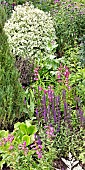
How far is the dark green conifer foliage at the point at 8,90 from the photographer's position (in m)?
4.49

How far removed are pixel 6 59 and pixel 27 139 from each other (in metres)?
0.97

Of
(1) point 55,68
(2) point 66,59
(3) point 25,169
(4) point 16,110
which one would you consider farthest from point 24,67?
(3) point 25,169

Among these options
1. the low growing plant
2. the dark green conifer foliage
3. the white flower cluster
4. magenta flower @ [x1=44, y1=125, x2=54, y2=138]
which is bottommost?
the low growing plant

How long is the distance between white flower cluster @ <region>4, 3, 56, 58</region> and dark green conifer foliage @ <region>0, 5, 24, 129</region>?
72.9 inches

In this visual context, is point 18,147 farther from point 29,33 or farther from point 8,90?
point 29,33

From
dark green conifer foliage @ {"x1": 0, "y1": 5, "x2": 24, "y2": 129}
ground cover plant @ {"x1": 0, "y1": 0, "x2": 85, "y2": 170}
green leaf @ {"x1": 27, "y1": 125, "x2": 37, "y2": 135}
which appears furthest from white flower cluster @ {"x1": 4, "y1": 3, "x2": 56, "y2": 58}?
green leaf @ {"x1": 27, "y1": 125, "x2": 37, "y2": 135}

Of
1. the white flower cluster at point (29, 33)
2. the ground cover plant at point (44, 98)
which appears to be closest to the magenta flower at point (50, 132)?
the ground cover plant at point (44, 98)

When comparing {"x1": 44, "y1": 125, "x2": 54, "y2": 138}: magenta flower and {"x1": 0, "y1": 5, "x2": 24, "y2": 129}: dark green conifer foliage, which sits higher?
{"x1": 0, "y1": 5, "x2": 24, "y2": 129}: dark green conifer foliage

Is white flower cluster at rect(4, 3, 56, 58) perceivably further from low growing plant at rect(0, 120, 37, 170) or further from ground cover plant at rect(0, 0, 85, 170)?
low growing plant at rect(0, 120, 37, 170)

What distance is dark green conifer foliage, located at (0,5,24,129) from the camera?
14.7 feet

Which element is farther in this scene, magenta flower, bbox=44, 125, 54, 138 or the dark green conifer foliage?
the dark green conifer foliage

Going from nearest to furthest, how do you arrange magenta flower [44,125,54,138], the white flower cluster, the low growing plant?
the low growing plant < magenta flower [44,125,54,138] < the white flower cluster

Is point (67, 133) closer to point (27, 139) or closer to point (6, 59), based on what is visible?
point (27, 139)

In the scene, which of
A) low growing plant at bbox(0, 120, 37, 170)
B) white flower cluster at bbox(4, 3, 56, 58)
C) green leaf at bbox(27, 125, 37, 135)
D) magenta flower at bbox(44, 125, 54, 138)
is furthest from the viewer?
white flower cluster at bbox(4, 3, 56, 58)
